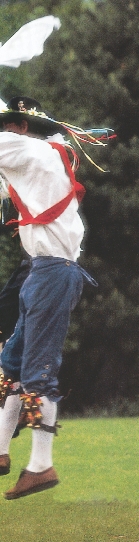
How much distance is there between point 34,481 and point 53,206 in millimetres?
620

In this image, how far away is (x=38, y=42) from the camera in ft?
9.64

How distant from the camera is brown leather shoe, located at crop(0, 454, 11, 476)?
2.87 meters

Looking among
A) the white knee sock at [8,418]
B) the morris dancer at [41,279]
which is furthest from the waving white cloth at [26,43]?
the white knee sock at [8,418]

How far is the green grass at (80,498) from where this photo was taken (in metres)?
2.83

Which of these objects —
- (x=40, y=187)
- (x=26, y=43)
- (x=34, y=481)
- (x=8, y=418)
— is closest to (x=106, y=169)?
(x=26, y=43)

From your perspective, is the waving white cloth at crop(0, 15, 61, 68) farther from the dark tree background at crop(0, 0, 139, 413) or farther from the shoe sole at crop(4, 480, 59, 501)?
the shoe sole at crop(4, 480, 59, 501)

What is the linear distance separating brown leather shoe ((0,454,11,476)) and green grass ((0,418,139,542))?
0.02 metres

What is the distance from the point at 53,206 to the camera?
2.75 metres

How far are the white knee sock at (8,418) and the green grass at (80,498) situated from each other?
0.07m

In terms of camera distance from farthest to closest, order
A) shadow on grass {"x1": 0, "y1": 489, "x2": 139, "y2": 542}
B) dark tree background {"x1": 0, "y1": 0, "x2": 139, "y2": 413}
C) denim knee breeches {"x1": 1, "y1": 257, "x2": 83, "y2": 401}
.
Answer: dark tree background {"x1": 0, "y1": 0, "x2": 139, "y2": 413}
shadow on grass {"x1": 0, "y1": 489, "x2": 139, "y2": 542}
denim knee breeches {"x1": 1, "y1": 257, "x2": 83, "y2": 401}

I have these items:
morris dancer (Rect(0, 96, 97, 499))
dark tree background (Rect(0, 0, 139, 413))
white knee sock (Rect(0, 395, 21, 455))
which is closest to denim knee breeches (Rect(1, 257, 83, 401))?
morris dancer (Rect(0, 96, 97, 499))

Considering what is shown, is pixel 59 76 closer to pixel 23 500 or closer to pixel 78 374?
pixel 78 374

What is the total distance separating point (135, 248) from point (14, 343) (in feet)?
3.05

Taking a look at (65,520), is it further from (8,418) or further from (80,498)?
(8,418)
